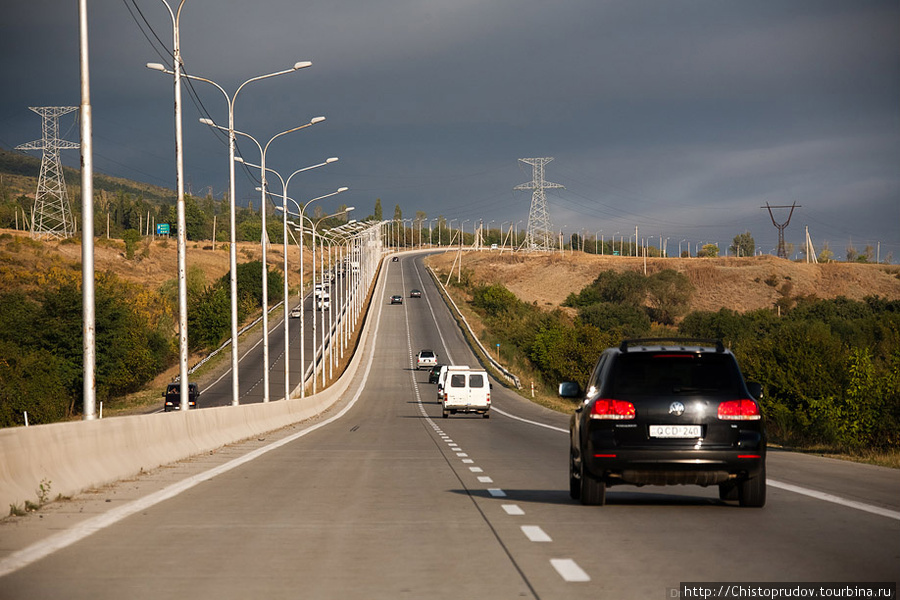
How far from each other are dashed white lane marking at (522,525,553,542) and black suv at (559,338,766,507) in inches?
61.9

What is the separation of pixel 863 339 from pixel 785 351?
4963 centimetres

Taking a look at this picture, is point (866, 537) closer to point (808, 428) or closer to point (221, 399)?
point (808, 428)

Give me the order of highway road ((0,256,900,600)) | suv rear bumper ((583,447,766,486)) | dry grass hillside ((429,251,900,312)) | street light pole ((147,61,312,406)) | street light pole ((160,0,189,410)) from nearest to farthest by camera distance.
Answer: highway road ((0,256,900,600))
suv rear bumper ((583,447,766,486))
street light pole ((160,0,189,410))
street light pole ((147,61,312,406))
dry grass hillside ((429,251,900,312))

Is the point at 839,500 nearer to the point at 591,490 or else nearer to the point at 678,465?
the point at 678,465

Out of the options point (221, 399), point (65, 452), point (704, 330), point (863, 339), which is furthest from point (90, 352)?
point (704, 330)

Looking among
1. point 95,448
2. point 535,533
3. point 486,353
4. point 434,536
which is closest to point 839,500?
point 535,533

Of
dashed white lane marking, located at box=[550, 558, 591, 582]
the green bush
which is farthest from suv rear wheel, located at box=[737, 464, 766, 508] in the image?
the green bush

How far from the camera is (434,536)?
1110 cm

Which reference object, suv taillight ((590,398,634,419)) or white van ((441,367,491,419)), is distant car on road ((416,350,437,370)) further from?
suv taillight ((590,398,634,419))

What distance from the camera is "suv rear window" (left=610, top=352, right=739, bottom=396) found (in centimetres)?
1300

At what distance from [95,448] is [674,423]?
7.83 m

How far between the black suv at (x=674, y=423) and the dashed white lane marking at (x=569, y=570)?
3.49 m

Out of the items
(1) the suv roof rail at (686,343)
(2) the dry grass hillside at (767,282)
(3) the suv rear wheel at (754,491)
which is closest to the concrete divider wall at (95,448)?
(1) the suv roof rail at (686,343)

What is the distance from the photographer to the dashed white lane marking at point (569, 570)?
8617mm
